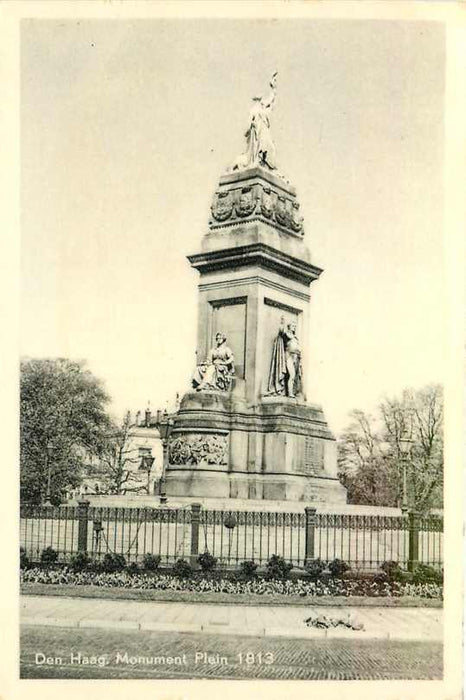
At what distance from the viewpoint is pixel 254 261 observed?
76.9 ft

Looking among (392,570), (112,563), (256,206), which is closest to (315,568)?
(392,570)

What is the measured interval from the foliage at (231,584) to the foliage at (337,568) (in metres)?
0.10

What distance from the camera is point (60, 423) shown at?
32.6 m

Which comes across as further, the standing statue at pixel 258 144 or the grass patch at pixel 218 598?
the standing statue at pixel 258 144

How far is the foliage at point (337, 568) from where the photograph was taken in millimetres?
15344

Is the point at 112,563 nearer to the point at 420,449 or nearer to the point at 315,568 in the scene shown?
the point at 315,568

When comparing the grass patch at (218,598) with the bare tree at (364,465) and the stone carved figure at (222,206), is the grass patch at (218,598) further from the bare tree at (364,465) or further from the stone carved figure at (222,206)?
the bare tree at (364,465)

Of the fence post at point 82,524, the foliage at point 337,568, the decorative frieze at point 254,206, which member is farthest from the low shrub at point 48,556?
the decorative frieze at point 254,206

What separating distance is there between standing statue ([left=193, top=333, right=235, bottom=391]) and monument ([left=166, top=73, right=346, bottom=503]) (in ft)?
0.08

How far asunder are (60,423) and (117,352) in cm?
1038

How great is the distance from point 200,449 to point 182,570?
690cm

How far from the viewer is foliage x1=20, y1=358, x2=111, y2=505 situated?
29.5m

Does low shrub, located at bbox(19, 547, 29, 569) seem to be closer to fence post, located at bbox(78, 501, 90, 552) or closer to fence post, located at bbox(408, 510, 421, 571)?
fence post, located at bbox(78, 501, 90, 552)
